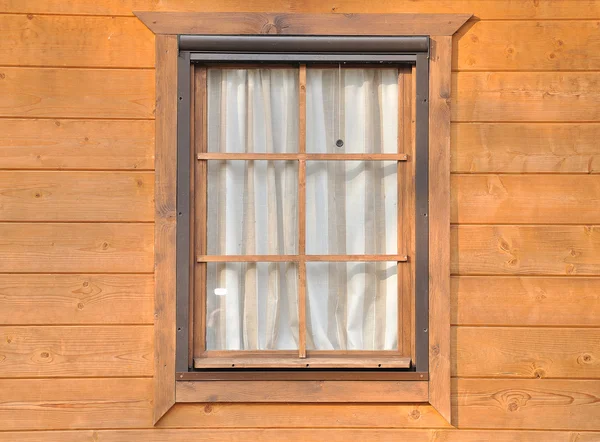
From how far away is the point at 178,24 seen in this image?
204 cm

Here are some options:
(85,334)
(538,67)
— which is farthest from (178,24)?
(538,67)

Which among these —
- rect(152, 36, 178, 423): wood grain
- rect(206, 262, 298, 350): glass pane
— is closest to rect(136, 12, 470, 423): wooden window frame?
rect(152, 36, 178, 423): wood grain

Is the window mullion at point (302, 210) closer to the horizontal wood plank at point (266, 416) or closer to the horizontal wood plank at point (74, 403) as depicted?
the horizontal wood plank at point (266, 416)

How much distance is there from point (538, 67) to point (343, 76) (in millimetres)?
687

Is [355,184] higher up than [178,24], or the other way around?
[178,24]

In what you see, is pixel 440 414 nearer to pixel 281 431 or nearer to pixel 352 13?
pixel 281 431

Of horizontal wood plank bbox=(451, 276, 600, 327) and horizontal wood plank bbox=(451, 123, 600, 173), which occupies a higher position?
horizontal wood plank bbox=(451, 123, 600, 173)

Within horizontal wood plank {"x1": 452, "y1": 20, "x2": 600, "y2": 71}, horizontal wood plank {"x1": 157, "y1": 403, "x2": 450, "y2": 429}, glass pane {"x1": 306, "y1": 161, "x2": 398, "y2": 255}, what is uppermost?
horizontal wood plank {"x1": 452, "y1": 20, "x2": 600, "y2": 71}

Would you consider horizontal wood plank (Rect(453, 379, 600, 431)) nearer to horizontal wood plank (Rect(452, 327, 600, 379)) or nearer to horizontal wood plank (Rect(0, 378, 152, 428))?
horizontal wood plank (Rect(452, 327, 600, 379))

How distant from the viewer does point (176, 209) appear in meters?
2.02

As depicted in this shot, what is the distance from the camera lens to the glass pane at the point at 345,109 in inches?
82.7

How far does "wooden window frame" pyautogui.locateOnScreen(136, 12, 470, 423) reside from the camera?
2.01 m

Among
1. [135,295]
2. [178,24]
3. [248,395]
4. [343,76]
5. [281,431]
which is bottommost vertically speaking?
[281,431]

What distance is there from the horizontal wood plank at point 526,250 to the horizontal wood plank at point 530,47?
0.57m
